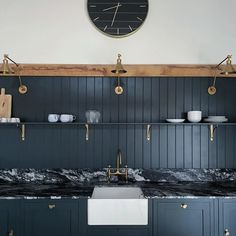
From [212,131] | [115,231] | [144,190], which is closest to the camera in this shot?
[115,231]

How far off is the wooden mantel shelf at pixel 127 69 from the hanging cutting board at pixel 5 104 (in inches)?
10.3

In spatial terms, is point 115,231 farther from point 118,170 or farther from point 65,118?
point 65,118

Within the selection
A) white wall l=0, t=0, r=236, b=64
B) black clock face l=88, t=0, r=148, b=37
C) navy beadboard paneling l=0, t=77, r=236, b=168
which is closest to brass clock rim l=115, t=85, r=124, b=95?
navy beadboard paneling l=0, t=77, r=236, b=168

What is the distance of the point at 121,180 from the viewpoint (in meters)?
2.47

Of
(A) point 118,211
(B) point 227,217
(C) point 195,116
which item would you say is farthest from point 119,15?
(B) point 227,217

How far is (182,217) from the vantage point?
1.94 metres

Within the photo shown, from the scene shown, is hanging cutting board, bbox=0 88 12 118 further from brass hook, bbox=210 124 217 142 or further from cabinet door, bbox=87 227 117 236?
brass hook, bbox=210 124 217 142

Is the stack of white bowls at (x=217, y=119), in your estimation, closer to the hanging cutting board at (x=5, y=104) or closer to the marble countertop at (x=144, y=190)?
the marble countertop at (x=144, y=190)

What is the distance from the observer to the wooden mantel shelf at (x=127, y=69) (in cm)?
250

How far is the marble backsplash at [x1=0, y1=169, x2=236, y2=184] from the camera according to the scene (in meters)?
2.45

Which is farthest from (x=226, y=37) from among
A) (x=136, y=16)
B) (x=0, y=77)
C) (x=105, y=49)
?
(x=0, y=77)

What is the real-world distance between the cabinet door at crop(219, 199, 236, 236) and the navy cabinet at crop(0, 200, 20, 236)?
1.53 m

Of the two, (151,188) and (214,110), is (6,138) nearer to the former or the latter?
(151,188)

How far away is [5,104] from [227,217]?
216 cm
